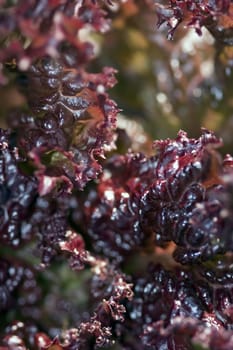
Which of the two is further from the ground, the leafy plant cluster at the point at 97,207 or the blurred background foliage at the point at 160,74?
the blurred background foliage at the point at 160,74

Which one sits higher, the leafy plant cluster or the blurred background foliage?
the blurred background foliage

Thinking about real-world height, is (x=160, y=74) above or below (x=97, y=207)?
above

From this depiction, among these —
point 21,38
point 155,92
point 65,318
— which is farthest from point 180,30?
point 65,318

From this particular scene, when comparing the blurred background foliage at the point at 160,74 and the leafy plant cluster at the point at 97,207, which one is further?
the blurred background foliage at the point at 160,74

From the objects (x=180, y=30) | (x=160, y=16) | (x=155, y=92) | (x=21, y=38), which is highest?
(x=180, y=30)

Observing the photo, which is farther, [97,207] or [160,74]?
[160,74]

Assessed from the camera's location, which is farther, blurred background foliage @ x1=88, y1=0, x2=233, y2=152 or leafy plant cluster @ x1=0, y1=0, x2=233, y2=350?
blurred background foliage @ x1=88, y1=0, x2=233, y2=152

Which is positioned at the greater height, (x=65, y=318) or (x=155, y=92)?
(x=155, y=92)

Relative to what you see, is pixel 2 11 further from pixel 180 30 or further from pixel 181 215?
pixel 180 30
